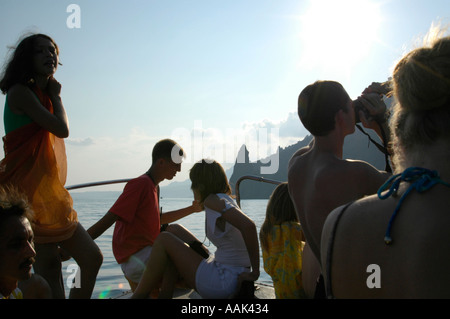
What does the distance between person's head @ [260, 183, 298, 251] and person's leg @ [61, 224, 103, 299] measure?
1041mm

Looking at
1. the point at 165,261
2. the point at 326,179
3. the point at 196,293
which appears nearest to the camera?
the point at 326,179

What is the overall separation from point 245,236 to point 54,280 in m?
1.08

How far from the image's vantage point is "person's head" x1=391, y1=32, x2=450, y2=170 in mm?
841

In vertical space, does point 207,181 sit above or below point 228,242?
above

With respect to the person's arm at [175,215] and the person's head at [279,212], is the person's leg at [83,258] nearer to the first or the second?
the person's head at [279,212]

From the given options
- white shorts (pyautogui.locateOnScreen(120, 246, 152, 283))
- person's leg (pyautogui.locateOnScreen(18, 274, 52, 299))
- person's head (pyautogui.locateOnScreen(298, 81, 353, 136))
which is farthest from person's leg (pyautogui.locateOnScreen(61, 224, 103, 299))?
person's head (pyautogui.locateOnScreen(298, 81, 353, 136))

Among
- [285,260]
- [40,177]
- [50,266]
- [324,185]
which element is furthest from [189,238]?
[324,185]

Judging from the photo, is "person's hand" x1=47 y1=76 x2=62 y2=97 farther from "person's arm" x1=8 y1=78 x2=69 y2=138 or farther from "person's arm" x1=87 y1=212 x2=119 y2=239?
"person's arm" x1=87 y1=212 x2=119 y2=239

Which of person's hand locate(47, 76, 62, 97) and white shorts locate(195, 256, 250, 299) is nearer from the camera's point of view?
person's hand locate(47, 76, 62, 97)

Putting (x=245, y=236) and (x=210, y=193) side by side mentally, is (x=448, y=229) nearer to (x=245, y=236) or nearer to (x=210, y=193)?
(x=245, y=236)

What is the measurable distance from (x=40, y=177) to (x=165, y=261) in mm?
927

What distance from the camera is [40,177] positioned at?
1.99 m

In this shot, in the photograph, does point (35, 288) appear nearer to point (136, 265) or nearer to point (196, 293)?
point (136, 265)

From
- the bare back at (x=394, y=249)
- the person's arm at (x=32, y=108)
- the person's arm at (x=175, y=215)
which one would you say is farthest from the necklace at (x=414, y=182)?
the person's arm at (x=175, y=215)
